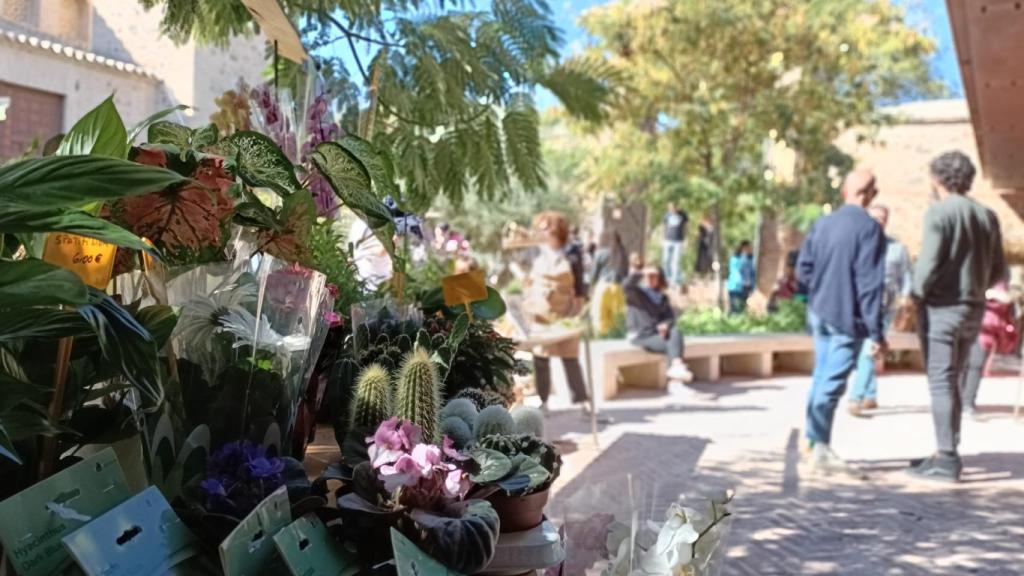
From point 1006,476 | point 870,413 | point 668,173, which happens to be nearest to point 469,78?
point 1006,476

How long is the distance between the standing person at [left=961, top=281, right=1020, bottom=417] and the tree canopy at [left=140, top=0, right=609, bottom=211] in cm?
612

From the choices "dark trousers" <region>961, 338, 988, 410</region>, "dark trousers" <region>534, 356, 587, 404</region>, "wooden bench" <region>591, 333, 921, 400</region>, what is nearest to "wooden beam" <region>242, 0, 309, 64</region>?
"dark trousers" <region>534, 356, 587, 404</region>

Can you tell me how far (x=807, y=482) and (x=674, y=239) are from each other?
39.8ft

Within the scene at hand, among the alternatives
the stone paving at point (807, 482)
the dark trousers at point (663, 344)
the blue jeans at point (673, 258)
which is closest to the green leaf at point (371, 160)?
the stone paving at point (807, 482)

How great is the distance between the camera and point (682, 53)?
1488cm

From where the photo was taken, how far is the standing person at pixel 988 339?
8.02 metres

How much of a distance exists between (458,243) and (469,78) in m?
1.92

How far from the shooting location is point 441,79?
9.68 feet

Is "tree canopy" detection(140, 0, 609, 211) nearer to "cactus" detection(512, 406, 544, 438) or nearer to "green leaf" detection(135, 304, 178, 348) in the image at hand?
"cactus" detection(512, 406, 544, 438)

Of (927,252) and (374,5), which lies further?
(927,252)

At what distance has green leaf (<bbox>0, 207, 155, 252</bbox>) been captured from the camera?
1007 millimetres

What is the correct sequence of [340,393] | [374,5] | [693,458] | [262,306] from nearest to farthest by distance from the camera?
[262,306] → [340,393] → [374,5] → [693,458]

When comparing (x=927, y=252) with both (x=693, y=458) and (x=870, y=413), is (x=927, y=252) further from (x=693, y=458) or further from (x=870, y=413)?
(x=870, y=413)

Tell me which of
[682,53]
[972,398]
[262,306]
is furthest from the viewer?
[682,53]
